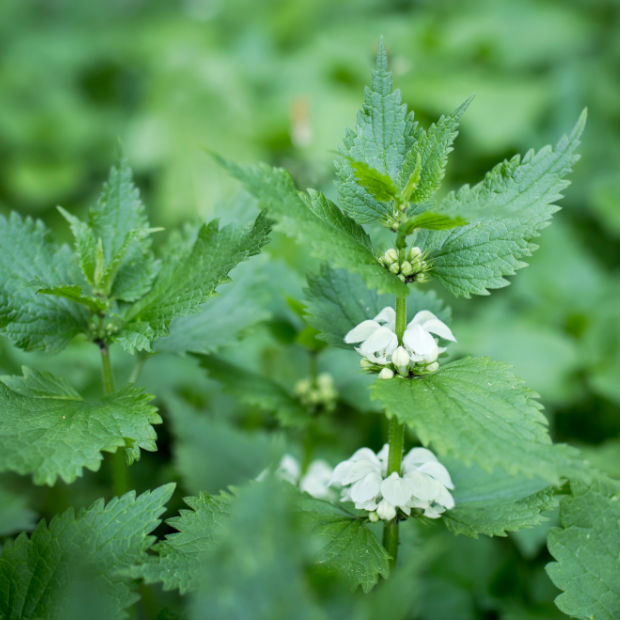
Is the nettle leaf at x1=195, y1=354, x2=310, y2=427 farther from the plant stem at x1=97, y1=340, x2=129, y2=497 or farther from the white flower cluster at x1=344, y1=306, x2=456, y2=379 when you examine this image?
the white flower cluster at x1=344, y1=306, x2=456, y2=379

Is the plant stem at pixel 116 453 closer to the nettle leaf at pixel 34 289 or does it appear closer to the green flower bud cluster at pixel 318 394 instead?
the nettle leaf at pixel 34 289

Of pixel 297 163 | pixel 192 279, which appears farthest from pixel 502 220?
pixel 297 163

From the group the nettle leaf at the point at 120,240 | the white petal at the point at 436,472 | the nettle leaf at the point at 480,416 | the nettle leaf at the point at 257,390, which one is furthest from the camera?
the nettle leaf at the point at 257,390

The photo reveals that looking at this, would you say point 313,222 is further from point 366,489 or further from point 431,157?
point 366,489

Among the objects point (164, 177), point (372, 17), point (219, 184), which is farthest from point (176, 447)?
point (372, 17)

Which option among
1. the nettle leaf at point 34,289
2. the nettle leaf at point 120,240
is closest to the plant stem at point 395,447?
the nettle leaf at point 120,240

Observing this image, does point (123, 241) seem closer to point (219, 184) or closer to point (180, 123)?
point (219, 184)
